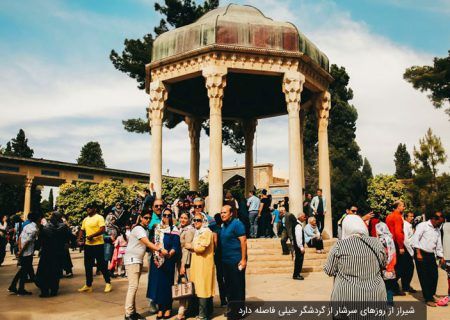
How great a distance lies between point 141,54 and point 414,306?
65.7 feet

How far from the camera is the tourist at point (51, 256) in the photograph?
27.5 feet

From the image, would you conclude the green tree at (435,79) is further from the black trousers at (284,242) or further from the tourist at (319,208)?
the black trousers at (284,242)

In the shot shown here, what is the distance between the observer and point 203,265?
6078mm

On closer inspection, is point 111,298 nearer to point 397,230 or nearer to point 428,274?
point 397,230

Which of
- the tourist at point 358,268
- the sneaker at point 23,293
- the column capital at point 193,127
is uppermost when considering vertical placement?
the column capital at point 193,127

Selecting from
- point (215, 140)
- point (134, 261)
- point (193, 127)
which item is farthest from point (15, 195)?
point (134, 261)

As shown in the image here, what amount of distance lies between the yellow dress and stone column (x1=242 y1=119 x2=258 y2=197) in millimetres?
12912

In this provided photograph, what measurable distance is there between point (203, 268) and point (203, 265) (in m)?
0.05

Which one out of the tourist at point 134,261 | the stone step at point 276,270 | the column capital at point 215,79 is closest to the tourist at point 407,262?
the stone step at point 276,270

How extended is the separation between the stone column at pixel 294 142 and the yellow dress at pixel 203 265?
7551mm

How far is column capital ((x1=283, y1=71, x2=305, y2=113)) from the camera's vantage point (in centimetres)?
A: 1396

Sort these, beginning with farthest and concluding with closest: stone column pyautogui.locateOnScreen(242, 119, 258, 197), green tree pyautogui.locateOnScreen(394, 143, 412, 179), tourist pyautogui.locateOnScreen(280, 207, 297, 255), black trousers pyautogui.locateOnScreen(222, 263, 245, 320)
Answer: green tree pyautogui.locateOnScreen(394, 143, 412, 179)
stone column pyautogui.locateOnScreen(242, 119, 258, 197)
tourist pyautogui.locateOnScreen(280, 207, 297, 255)
black trousers pyautogui.locateOnScreen(222, 263, 245, 320)

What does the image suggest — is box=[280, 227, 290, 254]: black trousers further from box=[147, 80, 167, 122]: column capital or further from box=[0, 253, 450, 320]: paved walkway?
box=[147, 80, 167, 122]: column capital

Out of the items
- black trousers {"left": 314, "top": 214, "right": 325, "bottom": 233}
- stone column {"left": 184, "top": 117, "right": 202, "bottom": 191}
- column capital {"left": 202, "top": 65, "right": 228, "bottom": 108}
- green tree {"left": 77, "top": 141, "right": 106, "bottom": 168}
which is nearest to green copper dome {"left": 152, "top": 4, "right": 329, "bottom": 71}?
column capital {"left": 202, "top": 65, "right": 228, "bottom": 108}
